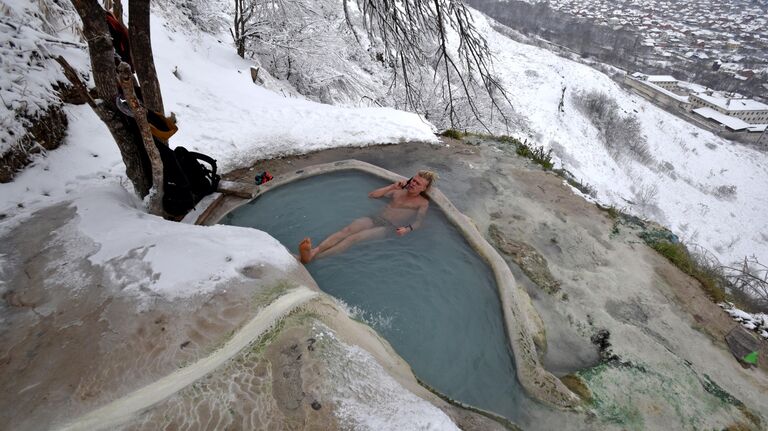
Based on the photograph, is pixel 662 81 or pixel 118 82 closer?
pixel 118 82

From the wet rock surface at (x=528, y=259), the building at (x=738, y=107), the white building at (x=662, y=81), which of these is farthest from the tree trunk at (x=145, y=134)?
the white building at (x=662, y=81)

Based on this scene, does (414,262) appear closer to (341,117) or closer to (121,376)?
(121,376)

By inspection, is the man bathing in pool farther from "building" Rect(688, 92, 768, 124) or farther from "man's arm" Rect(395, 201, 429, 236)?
"building" Rect(688, 92, 768, 124)

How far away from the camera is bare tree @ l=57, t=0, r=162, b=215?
8.30 feet

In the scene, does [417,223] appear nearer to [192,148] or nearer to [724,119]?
[192,148]

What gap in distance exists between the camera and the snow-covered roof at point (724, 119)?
30.7m

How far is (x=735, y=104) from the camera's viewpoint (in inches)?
1308

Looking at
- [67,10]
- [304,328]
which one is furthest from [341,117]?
[304,328]

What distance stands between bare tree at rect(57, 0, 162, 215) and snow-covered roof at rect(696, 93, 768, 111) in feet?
151

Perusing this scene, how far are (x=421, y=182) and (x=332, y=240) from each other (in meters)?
1.33

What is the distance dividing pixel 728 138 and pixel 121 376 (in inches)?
1651

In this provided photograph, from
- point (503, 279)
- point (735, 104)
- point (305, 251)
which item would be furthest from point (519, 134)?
point (735, 104)

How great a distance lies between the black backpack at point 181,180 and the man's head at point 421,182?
2322 mm

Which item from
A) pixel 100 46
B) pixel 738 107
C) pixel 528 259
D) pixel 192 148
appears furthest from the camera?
pixel 738 107
